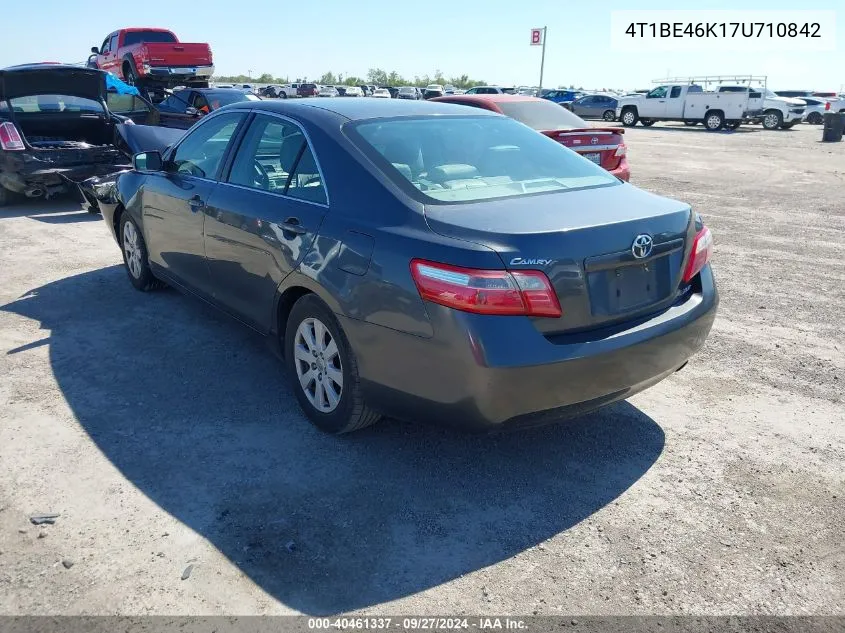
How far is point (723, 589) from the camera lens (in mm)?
2611

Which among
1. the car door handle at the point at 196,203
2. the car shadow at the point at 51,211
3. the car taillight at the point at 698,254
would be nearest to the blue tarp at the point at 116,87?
the car shadow at the point at 51,211

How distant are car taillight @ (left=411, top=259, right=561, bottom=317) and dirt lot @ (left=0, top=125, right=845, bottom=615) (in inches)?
36.7

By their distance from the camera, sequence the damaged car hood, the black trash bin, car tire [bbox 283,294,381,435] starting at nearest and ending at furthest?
car tire [bbox 283,294,381,435], the damaged car hood, the black trash bin

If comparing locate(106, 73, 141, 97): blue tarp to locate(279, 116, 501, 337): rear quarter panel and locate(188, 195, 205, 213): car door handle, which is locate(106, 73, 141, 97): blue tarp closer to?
locate(188, 195, 205, 213): car door handle

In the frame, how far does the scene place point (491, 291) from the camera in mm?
2773

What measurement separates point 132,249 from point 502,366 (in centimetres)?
428

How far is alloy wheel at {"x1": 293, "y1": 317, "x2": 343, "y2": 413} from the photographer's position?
3.51 meters

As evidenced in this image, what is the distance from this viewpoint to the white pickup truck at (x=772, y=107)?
29.6m

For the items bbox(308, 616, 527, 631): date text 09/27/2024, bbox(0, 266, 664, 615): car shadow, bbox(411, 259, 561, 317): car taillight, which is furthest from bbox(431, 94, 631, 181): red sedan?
bbox(308, 616, 527, 631): date text 09/27/2024

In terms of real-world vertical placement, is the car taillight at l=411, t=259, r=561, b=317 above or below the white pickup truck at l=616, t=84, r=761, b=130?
below

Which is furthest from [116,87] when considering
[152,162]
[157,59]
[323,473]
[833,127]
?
[833,127]

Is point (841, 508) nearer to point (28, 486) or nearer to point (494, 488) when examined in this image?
point (494, 488)

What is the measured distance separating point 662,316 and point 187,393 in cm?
272

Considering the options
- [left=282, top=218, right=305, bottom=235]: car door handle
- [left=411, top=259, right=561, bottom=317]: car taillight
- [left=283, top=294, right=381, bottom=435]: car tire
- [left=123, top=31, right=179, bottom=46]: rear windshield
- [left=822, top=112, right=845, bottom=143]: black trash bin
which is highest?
[left=123, top=31, right=179, bottom=46]: rear windshield
